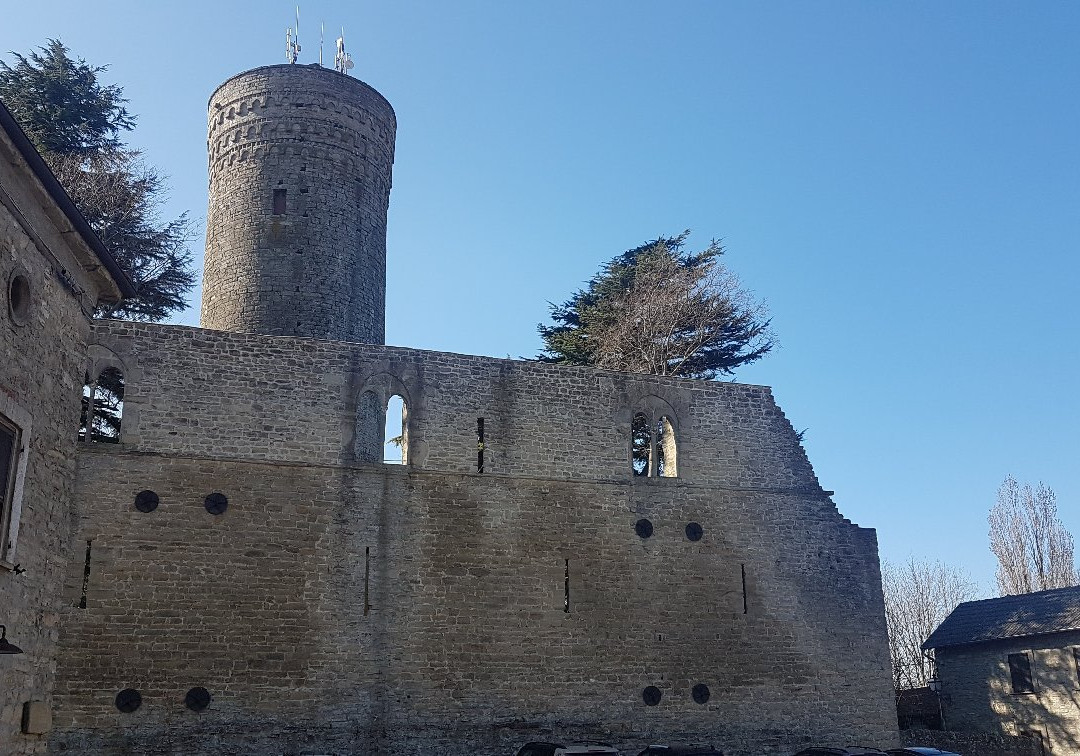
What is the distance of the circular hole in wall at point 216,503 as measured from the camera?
15914 mm

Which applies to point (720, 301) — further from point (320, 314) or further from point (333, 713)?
point (333, 713)

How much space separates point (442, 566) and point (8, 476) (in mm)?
8560

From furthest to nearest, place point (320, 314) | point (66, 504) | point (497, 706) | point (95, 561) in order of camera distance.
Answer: point (320, 314) < point (497, 706) < point (95, 561) < point (66, 504)

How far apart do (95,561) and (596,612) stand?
801cm

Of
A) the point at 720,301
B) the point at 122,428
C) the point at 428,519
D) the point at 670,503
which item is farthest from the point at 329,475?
the point at 720,301

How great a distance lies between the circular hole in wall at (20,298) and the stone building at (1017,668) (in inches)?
863

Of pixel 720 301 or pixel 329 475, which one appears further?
pixel 720 301

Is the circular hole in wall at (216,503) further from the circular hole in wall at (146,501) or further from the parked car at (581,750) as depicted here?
the parked car at (581,750)

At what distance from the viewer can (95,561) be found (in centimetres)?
1510

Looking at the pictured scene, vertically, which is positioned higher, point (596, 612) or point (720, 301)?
point (720, 301)

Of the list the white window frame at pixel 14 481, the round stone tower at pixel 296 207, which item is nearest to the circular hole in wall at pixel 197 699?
the white window frame at pixel 14 481

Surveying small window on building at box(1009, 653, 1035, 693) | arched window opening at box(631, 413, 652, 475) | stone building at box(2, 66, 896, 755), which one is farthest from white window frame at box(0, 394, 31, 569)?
small window on building at box(1009, 653, 1035, 693)

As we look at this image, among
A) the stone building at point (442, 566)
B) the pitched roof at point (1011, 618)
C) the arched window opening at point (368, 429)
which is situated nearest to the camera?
the stone building at point (442, 566)

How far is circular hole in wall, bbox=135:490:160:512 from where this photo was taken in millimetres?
15562
